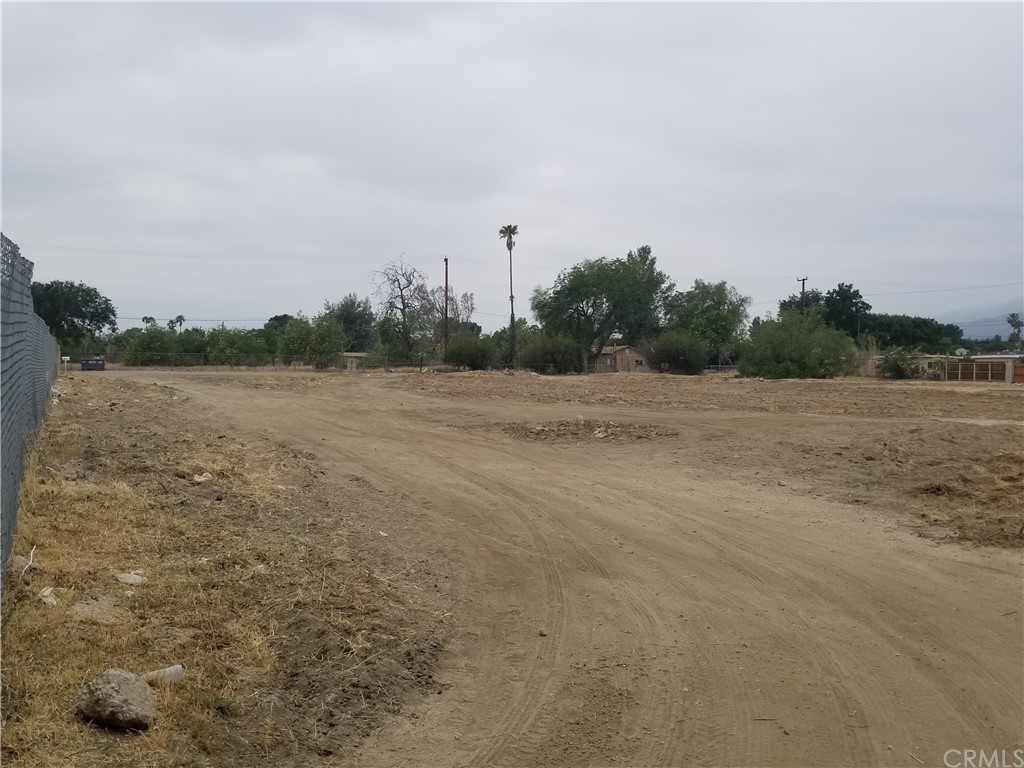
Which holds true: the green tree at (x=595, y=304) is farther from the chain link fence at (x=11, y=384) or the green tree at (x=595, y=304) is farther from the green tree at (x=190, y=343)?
the chain link fence at (x=11, y=384)

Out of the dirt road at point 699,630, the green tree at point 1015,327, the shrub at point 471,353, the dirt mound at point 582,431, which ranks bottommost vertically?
the dirt road at point 699,630

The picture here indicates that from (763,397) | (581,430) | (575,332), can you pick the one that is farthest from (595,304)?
(581,430)

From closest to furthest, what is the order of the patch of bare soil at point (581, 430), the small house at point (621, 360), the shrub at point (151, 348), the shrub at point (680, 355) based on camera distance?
the patch of bare soil at point (581, 430)
the shrub at point (151, 348)
the shrub at point (680, 355)
the small house at point (621, 360)

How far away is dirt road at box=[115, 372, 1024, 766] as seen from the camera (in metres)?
5.11

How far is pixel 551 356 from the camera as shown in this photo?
7169cm

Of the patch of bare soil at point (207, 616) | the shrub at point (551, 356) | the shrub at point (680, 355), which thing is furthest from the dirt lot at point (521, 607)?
the shrub at point (680, 355)

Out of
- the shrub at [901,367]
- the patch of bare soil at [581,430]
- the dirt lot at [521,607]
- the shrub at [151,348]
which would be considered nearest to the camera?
the dirt lot at [521,607]

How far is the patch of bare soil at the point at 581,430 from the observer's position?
19.6 meters

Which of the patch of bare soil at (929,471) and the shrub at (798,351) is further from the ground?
the shrub at (798,351)

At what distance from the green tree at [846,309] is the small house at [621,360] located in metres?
26.9

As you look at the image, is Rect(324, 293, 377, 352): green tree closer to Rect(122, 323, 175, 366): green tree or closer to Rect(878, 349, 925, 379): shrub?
Rect(122, 323, 175, 366): green tree

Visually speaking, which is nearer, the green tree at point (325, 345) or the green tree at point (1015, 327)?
the green tree at point (325, 345)

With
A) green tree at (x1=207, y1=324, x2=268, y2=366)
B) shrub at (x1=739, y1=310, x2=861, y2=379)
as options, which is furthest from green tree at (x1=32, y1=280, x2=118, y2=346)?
shrub at (x1=739, y1=310, x2=861, y2=379)

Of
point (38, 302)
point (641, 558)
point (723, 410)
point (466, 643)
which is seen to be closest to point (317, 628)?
point (466, 643)
